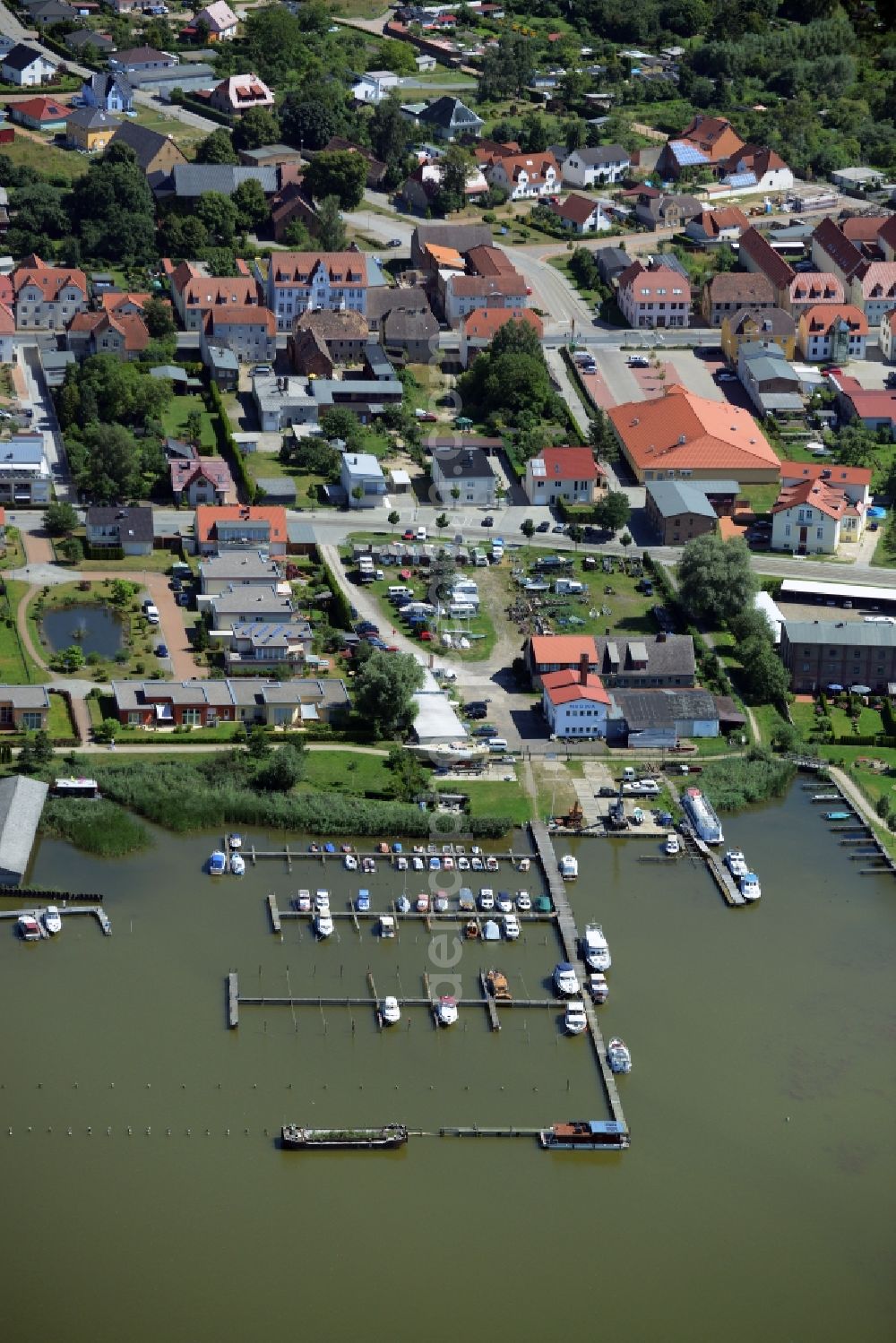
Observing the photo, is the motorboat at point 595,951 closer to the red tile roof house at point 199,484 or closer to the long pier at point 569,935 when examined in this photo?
the long pier at point 569,935

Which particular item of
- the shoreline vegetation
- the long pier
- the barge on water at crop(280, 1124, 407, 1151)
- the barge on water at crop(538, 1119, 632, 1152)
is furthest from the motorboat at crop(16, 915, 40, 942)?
the barge on water at crop(538, 1119, 632, 1152)

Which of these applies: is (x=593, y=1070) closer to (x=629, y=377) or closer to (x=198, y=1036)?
(x=198, y=1036)

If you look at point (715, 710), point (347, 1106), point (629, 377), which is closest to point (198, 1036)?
point (347, 1106)

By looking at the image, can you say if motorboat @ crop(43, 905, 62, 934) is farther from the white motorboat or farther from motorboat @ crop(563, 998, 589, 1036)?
the white motorboat

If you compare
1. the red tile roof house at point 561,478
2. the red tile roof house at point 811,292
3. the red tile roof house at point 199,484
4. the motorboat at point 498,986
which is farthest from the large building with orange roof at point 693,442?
the motorboat at point 498,986

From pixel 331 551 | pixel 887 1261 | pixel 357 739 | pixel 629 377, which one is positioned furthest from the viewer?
pixel 629 377

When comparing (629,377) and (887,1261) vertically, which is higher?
(887,1261)

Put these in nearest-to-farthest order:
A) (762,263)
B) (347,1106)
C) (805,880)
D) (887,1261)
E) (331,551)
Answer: (887,1261)
(347,1106)
(805,880)
(331,551)
(762,263)
